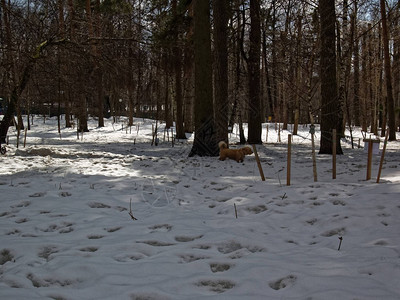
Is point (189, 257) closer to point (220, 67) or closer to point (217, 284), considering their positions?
point (217, 284)

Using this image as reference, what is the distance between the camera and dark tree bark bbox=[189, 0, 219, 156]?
420 inches

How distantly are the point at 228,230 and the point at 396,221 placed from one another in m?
1.96

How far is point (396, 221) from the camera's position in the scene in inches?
156

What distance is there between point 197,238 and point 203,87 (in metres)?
7.51

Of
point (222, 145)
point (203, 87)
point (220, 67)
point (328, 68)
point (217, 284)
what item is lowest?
point (217, 284)

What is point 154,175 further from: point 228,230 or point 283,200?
point 228,230

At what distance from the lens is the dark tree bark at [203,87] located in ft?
35.0

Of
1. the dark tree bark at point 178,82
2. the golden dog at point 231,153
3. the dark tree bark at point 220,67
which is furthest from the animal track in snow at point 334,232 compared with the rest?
the dark tree bark at point 178,82

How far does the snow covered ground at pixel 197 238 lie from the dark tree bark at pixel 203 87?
3.64 m

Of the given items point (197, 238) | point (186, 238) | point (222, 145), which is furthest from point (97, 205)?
point (222, 145)

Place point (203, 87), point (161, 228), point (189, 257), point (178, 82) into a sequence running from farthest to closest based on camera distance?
point (178, 82) → point (203, 87) → point (161, 228) → point (189, 257)

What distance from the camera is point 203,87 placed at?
35.2 feet

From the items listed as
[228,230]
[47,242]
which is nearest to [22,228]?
[47,242]

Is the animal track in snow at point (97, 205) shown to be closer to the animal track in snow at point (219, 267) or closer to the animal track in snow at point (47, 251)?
the animal track in snow at point (47, 251)
